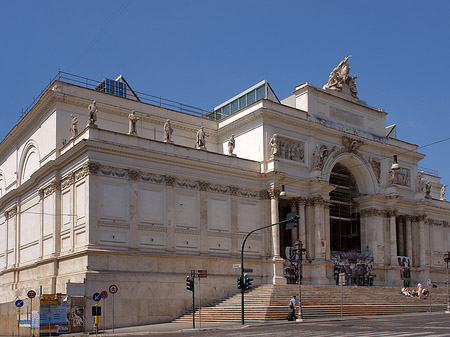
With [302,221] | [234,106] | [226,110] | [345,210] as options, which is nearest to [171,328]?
[302,221]

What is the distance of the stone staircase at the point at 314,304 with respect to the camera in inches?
1508

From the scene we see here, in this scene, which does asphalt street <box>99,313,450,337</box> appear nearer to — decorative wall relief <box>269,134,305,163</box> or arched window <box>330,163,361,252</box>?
decorative wall relief <box>269,134,305,163</box>

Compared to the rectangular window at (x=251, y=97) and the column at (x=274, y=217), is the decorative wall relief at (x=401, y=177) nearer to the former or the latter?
the rectangular window at (x=251, y=97)

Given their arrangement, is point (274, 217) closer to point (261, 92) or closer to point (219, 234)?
point (219, 234)

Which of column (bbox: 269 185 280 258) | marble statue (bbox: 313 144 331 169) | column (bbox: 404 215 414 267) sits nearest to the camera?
column (bbox: 269 185 280 258)

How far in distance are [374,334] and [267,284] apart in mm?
21186

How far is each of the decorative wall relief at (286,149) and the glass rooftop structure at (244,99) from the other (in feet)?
17.6

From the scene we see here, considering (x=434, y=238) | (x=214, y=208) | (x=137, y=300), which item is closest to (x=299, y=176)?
(x=214, y=208)

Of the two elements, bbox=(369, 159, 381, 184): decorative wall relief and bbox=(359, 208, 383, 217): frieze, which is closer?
bbox=(359, 208, 383, 217): frieze

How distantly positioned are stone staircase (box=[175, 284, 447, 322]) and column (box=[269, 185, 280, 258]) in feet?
9.96

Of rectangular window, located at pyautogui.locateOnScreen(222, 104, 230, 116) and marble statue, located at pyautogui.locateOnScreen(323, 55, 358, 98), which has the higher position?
marble statue, located at pyautogui.locateOnScreen(323, 55, 358, 98)

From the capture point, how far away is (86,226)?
37.7 m

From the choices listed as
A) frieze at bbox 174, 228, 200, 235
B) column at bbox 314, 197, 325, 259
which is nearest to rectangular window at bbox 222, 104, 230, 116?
column at bbox 314, 197, 325, 259

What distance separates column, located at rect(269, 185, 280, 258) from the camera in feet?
151
